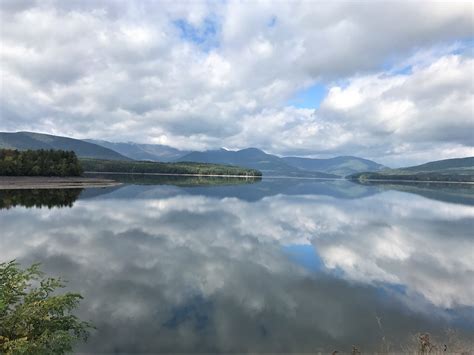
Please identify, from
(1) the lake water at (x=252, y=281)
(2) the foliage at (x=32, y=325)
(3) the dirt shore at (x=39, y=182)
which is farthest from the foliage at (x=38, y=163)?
(2) the foliage at (x=32, y=325)

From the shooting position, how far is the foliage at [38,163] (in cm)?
12394

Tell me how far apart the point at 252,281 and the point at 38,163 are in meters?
139

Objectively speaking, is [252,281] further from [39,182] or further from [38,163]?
[38,163]

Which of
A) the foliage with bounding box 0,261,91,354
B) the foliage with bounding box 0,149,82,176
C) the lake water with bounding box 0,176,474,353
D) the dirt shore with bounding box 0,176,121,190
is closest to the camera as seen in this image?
the foliage with bounding box 0,261,91,354

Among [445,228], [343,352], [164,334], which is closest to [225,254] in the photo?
[164,334]

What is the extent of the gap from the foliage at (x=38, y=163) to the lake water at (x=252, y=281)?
277 ft

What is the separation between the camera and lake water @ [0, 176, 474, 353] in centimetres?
1834

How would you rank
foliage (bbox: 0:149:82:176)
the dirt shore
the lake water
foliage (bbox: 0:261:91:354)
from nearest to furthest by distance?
foliage (bbox: 0:261:91:354)
the lake water
the dirt shore
foliage (bbox: 0:149:82:176)

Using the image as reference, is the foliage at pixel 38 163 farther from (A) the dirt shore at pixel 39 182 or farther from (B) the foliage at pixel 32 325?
(B) the foliage at pixel 32 325

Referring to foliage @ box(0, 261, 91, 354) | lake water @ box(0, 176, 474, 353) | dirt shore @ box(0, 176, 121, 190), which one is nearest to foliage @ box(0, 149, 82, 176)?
dirt shore @ box(0, 176, 121, 190)

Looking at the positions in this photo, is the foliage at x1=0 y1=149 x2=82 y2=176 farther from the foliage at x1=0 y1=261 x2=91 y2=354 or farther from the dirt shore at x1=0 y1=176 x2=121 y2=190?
the foliage at x1=0 y1=261 x2=91 y2=354

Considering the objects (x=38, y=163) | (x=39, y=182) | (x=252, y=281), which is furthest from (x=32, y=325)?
(x=38, y=163)

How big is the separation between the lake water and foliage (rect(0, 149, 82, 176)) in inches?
3328

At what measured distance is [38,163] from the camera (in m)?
133
